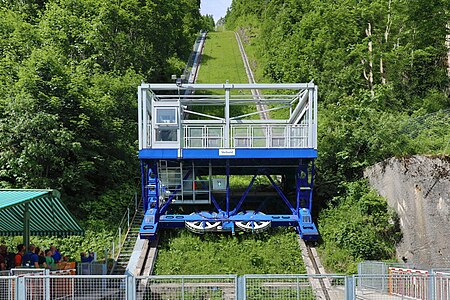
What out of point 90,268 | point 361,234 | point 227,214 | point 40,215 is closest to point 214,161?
point 227,214

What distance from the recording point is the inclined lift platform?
24516 millimetres

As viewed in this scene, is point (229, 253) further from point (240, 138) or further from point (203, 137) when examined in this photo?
point (203, 137)

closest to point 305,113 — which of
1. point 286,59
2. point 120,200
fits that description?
point 120,200

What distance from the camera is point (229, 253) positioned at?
76.0 feet

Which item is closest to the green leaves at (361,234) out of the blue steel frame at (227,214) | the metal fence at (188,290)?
the blue steel frame at (227,214)

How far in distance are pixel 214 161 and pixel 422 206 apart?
8.77 metres

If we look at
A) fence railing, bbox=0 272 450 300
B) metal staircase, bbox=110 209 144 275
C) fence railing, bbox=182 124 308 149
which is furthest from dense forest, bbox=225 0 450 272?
fence railing, bbox=0 272 450 300

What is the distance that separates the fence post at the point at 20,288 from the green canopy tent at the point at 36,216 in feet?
15.3

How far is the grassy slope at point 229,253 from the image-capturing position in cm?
2202

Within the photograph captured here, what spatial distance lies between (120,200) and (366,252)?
477 inches

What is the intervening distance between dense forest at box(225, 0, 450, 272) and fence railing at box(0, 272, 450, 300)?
785cm

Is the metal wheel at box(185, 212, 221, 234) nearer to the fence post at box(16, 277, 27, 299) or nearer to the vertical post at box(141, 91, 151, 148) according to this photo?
the vertical post at box(141, 91, 151, 148)

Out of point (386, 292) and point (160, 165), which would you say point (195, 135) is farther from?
point (386, 292)

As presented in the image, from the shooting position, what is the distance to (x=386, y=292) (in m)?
13.6
